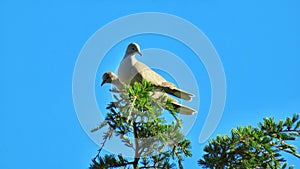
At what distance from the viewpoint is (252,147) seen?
2.91m

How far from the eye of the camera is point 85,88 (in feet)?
10.8

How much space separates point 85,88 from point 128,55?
1.37 m

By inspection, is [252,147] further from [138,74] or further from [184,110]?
[138,74]

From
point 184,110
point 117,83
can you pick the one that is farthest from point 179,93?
point 117,83

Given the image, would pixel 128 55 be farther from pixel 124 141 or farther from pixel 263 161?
pixel 263 161

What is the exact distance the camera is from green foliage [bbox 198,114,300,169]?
2.86m

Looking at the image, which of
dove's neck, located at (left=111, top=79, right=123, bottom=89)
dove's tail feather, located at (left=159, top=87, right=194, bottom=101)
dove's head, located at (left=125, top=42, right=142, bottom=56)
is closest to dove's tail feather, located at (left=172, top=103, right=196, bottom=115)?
dove's tail feather, located at (left=159, top=87, right=194, bottom=101)

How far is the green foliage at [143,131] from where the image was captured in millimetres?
2861

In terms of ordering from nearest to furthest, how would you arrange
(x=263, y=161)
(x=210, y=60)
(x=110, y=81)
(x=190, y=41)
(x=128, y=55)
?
(x=263, y=161) < (x=210, y=60) < (x=190, y=41) < (x=110, y=81) < (x=128, y=55)

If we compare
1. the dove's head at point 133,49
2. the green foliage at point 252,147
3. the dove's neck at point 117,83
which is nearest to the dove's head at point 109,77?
the dove's neck at point 117,83

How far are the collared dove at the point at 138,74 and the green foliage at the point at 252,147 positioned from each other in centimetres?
95

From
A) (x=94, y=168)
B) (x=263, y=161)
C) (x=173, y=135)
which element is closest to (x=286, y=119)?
(x=263, y=161)

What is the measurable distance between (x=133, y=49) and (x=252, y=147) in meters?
2.07

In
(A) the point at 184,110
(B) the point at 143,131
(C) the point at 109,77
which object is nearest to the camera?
(B) the point at 143,131
